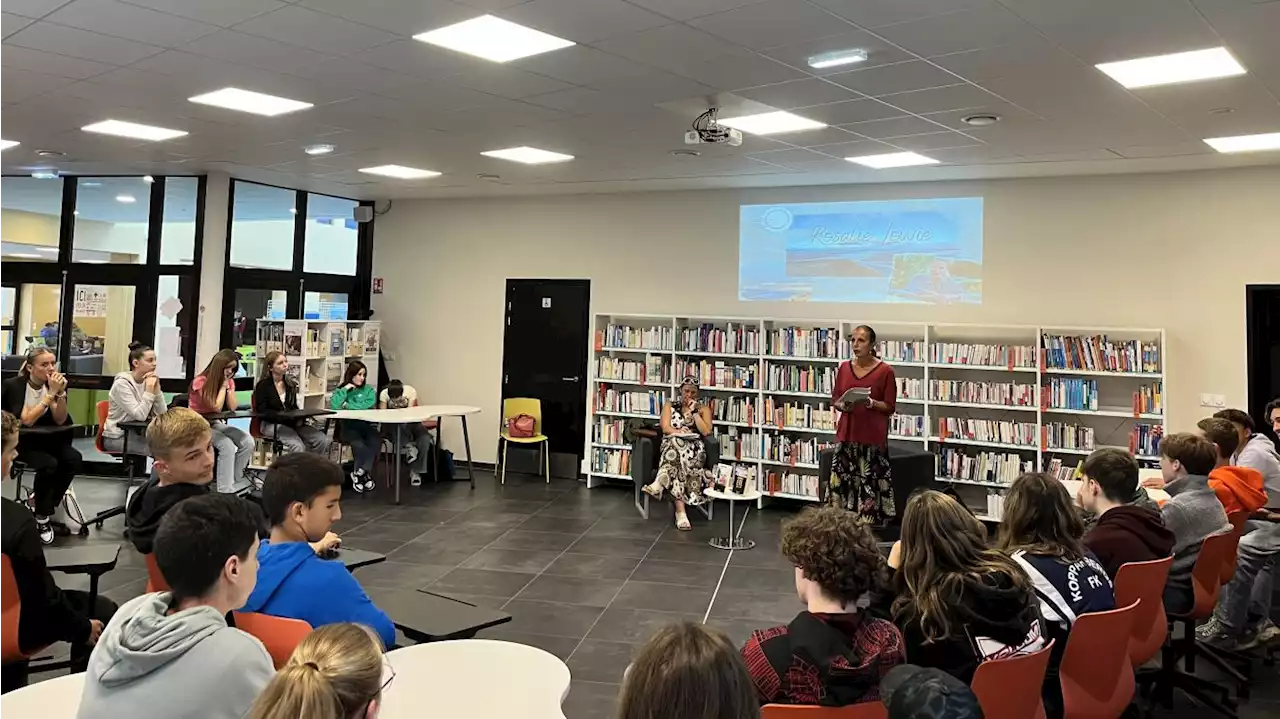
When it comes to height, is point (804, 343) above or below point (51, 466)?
above

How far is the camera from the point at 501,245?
970 cm

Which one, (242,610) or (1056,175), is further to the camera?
(1056,175)

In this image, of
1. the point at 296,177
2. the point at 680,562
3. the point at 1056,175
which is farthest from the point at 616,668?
the point at 296,177

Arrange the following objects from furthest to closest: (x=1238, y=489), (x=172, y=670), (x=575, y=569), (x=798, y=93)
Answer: (x=575, y=569)
(x=798, y=93)
(x=1238, y=489)
(x=172, y=670)

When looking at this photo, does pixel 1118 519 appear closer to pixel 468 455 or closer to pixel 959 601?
pixel 959 601

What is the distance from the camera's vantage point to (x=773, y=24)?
391 cm

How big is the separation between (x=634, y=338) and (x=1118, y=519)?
6.00 metres

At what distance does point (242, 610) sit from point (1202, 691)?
3998 mm

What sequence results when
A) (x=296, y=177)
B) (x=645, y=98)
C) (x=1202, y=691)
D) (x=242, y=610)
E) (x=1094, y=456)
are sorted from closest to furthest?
A: (x=242, y=610), (x=1094, y=456), (x=1202, y=691), (x=645, y=98), (x=296, y=177)

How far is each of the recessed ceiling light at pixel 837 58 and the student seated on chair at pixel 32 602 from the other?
4038mm

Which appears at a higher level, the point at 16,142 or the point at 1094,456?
the point at 16,142

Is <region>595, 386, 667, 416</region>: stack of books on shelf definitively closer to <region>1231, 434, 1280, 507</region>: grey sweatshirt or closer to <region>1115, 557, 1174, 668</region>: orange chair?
Result: <region>1231, 434, 1280, 507</region>: grey sweatshirt

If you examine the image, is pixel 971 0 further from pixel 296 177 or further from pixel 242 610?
pixel 296 177

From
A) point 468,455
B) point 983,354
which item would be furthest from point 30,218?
point 983,354
